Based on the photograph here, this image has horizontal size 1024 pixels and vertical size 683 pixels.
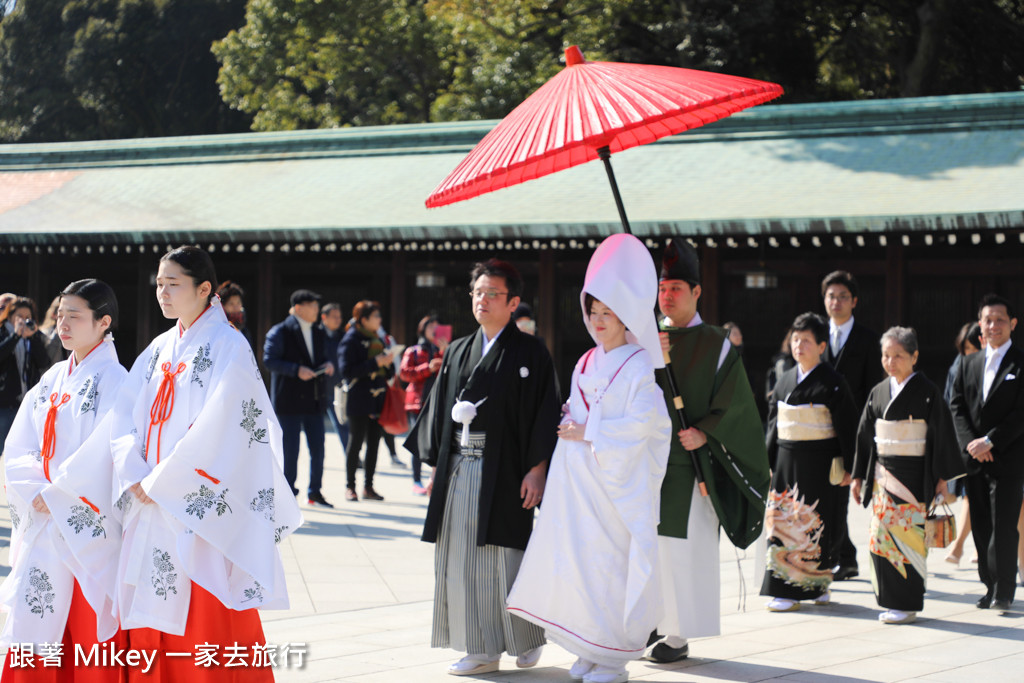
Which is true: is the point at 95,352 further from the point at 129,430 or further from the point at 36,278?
the point at 36,278

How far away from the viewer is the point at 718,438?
15.9 feet

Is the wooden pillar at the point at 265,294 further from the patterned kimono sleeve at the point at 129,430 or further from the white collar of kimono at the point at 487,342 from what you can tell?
the patterned kimono sleeve at the point at 129,430

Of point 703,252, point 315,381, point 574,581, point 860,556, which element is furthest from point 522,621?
point 703,252

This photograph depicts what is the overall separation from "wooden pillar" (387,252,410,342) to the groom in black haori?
11128 mm

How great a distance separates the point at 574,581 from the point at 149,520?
156 centimetres

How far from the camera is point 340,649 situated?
4.77 m

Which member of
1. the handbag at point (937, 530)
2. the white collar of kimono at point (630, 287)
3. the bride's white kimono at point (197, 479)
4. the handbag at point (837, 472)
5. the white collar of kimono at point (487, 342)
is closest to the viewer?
the bride's white kimono at point (197, 479)

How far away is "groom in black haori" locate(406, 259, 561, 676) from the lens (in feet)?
14.7

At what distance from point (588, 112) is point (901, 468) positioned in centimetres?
283

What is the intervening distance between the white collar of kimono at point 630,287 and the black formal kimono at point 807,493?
1.93 m

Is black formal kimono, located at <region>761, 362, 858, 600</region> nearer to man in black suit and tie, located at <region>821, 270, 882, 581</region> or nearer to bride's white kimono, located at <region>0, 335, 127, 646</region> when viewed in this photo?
man in black suit and tie, located at <region>821, 270, 882, 581</region>

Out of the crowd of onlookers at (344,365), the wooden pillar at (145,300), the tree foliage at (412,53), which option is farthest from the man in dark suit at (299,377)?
the tree foliage at (412,53)

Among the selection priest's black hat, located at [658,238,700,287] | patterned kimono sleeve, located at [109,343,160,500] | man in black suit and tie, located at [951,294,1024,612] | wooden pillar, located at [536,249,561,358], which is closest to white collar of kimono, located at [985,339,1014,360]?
man in black suit and tie, located at [951,294,1024,612]

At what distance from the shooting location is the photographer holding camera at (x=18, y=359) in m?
7.96
